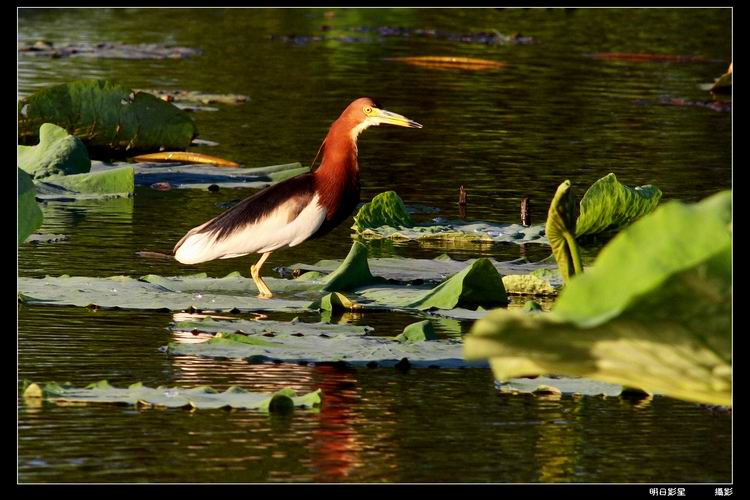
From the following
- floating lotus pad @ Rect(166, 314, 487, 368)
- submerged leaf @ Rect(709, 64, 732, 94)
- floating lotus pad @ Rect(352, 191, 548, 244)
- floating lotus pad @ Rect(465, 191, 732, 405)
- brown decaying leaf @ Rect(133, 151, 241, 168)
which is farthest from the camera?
submerged leaf @ Rect(709, 64, 732, 94)

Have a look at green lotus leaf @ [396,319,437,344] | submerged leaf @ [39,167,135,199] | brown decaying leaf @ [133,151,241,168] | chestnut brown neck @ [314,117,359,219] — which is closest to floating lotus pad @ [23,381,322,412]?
green lotus leaf @ [396,319,437,344]

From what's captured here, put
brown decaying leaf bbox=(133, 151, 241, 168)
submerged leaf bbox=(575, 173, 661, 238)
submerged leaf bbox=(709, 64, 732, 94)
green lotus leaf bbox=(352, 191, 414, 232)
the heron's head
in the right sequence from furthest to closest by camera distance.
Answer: submerged leaf bbox=(709, 64, 732, 94), brown decaying leaf bbox=(133, 151, 241, 168), green lotus leaf bbox=(352, 191, 414, 232), the heron's head, submerged leaf bbox=(575, 173, 661, 238)

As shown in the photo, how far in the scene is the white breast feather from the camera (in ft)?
23.4

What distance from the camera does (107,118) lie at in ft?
34.2

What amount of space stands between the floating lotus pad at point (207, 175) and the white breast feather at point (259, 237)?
2.56 m

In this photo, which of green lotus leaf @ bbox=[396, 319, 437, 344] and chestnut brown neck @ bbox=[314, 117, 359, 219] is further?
chestnut brown neck @ bbox=[314, 117, 359, 219]

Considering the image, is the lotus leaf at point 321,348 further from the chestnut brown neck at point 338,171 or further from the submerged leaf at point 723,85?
the submerged leaf at point 723,85

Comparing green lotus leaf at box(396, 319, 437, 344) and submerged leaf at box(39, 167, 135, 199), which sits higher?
submerged leaf at box(39, 167, 135, 199)

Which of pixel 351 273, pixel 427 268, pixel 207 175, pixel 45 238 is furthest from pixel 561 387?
pixel 207 175

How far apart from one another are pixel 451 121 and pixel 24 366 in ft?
28.9

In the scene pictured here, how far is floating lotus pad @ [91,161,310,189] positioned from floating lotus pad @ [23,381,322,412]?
502cm

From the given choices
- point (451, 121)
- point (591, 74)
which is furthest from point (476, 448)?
point (591, 74)

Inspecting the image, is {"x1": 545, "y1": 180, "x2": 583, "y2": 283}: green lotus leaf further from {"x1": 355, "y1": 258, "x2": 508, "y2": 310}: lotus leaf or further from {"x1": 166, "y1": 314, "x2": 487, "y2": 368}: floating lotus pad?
{"x1": 355, "y1": 258, "x2": 508, "y2": 310}: lotus leaf

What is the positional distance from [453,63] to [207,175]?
8734 mm
